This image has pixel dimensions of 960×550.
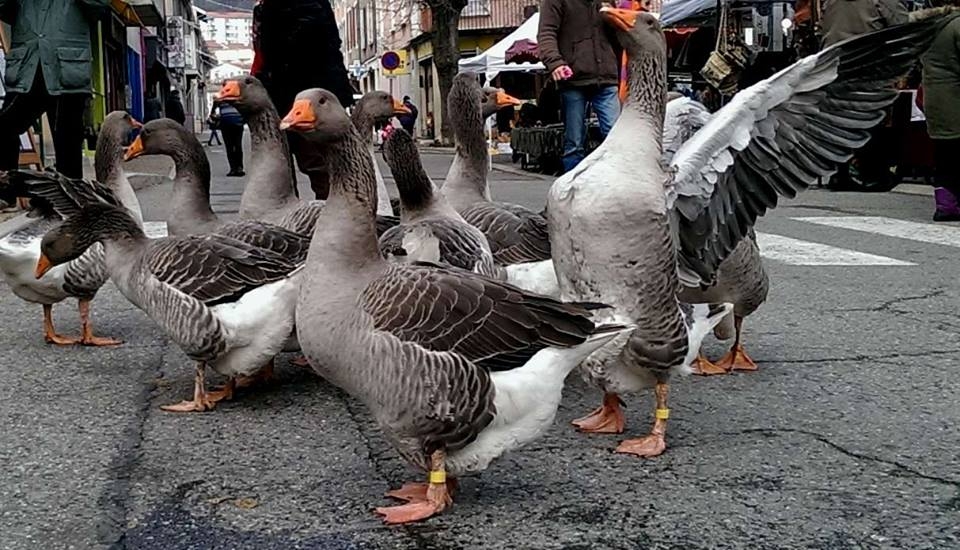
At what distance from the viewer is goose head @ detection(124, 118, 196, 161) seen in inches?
224

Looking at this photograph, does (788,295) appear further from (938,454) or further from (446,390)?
(446,390)

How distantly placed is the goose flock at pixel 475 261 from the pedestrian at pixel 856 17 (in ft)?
20.4

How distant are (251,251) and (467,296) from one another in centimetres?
148

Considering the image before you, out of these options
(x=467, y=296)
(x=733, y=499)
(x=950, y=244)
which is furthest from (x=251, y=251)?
(x=950, y=244)

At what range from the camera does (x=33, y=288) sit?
17.6 ft

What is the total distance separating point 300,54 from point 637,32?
397 centimetres

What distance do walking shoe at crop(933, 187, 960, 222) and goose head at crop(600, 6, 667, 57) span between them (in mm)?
6960

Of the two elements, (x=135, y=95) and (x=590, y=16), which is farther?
(x=135, y=95)

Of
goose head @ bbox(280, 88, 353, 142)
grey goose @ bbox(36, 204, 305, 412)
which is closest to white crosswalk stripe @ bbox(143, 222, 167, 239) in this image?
grey goose @ bbox(36, 204, 305, 412)

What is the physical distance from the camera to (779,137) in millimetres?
4117

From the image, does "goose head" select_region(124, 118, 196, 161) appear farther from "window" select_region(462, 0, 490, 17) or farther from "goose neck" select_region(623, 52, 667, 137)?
"window" select_region(462, 0, 490, 17)

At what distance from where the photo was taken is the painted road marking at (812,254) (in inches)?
308

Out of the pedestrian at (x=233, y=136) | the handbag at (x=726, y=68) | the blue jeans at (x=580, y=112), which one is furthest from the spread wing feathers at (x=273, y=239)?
the pedestrian at (x=233, y=136)

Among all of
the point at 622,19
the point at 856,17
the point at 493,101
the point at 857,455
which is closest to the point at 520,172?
the point at 856,17
